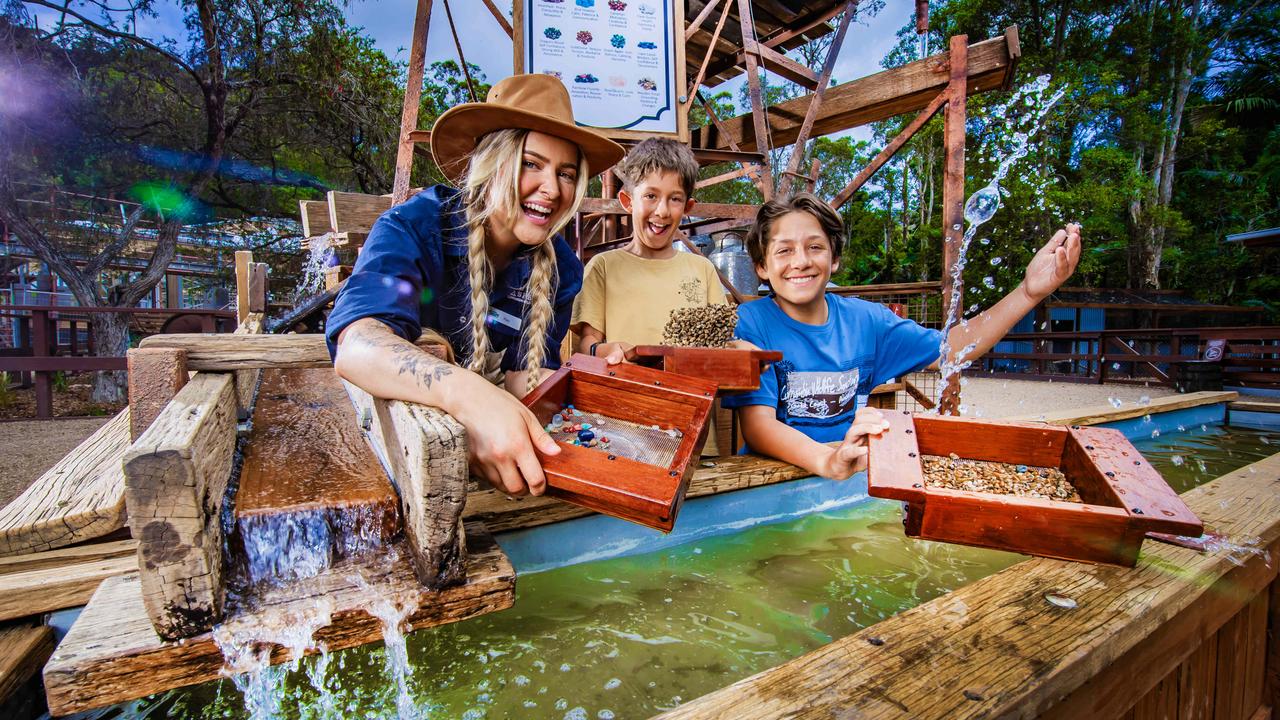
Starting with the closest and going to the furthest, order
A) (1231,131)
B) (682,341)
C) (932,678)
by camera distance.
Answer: (932,678) → (682,341) → (1231,131)

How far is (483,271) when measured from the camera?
1.92 meters

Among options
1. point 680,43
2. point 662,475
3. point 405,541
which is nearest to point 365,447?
point 405,541

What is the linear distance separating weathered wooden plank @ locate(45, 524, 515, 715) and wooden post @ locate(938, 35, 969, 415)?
4264mm

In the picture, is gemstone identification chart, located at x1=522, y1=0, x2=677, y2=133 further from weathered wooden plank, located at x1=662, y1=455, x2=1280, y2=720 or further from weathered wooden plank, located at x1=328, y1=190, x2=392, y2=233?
weathered wooden plank, located at x1=662, y1=455, x2=1280, y2=720

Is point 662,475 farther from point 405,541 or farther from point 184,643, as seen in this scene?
point 184,643

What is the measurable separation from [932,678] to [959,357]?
1.87m

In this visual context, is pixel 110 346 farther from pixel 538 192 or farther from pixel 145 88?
pixel 538 192

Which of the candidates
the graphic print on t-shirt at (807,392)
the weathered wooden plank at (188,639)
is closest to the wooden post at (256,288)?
the weathered wooden plank at (188,639)

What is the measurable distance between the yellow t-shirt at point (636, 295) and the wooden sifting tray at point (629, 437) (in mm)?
1129

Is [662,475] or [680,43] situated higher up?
[680,43]

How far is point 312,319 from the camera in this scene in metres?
6.96

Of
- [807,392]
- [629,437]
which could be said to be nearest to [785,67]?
[807,392]

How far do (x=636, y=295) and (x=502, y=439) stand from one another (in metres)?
1.85

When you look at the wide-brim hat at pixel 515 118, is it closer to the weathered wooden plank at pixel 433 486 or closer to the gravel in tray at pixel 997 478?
the weathered wooden plank at pixel 433 486
